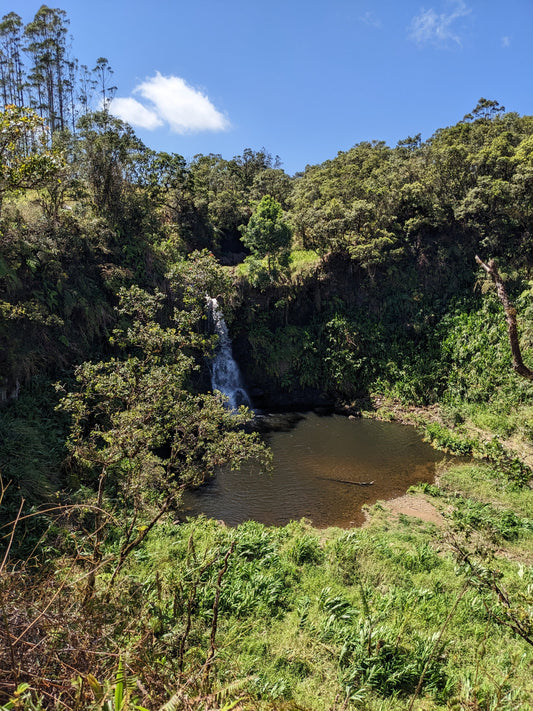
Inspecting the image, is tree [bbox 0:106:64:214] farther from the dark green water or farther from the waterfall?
the waterfall

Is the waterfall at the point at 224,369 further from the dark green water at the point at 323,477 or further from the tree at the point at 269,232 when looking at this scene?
the tree at the point at 269,232

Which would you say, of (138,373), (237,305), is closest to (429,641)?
(138,373)

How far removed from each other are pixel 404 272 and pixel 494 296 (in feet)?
18.9

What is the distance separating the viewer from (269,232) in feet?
71.8

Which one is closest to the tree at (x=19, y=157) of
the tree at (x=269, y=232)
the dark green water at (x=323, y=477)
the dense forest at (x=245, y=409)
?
the dense forest at (x=245, y=409)

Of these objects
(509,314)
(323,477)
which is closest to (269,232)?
(323,477)

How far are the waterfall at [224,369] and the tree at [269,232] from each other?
14.6 ft

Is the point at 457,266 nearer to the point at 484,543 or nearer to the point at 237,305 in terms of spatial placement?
the point at 237,305

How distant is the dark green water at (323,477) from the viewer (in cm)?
1231

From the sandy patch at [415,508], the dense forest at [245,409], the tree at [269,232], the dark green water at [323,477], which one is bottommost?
the sandy patch at [415,508]

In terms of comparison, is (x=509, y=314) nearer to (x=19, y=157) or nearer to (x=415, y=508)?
(x=19, y=157)

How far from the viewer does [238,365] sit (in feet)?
74.1

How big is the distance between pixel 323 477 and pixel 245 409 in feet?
23.3

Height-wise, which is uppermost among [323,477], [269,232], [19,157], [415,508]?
[269,232]
